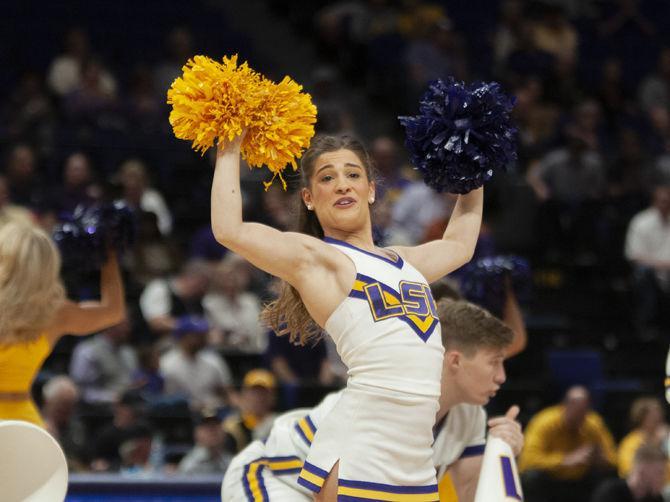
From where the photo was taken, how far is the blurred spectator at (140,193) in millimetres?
8703

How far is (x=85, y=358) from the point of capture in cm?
773

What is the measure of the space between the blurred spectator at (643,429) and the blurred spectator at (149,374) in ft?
9.23

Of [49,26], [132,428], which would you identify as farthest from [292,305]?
[49,26]

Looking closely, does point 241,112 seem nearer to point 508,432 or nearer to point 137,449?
point 508,432

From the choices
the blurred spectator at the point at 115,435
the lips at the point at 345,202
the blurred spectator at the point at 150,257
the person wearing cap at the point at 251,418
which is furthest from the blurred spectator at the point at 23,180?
the lips at the point at 345,202

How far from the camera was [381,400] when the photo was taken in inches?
141

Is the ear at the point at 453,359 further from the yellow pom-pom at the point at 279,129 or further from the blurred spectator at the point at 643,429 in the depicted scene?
the blurred spectator at the point at 643,429

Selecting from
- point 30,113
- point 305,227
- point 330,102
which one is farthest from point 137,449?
point 330,102

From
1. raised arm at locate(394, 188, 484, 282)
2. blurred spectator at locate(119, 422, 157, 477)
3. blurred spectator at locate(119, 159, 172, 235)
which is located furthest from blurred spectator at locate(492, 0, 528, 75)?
raised arm at locate(394, 188, 484, 282)

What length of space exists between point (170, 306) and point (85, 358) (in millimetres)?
742

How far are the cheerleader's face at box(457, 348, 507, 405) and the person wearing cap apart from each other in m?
2.74

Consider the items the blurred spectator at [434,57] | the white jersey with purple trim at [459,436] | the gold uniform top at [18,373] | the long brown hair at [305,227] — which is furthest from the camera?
the blurred spectator at [434,57]

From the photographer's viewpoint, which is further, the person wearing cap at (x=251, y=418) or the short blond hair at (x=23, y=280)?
the person wearing cap at (x=251, y=418)

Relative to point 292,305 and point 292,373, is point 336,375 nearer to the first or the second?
point 292,373
